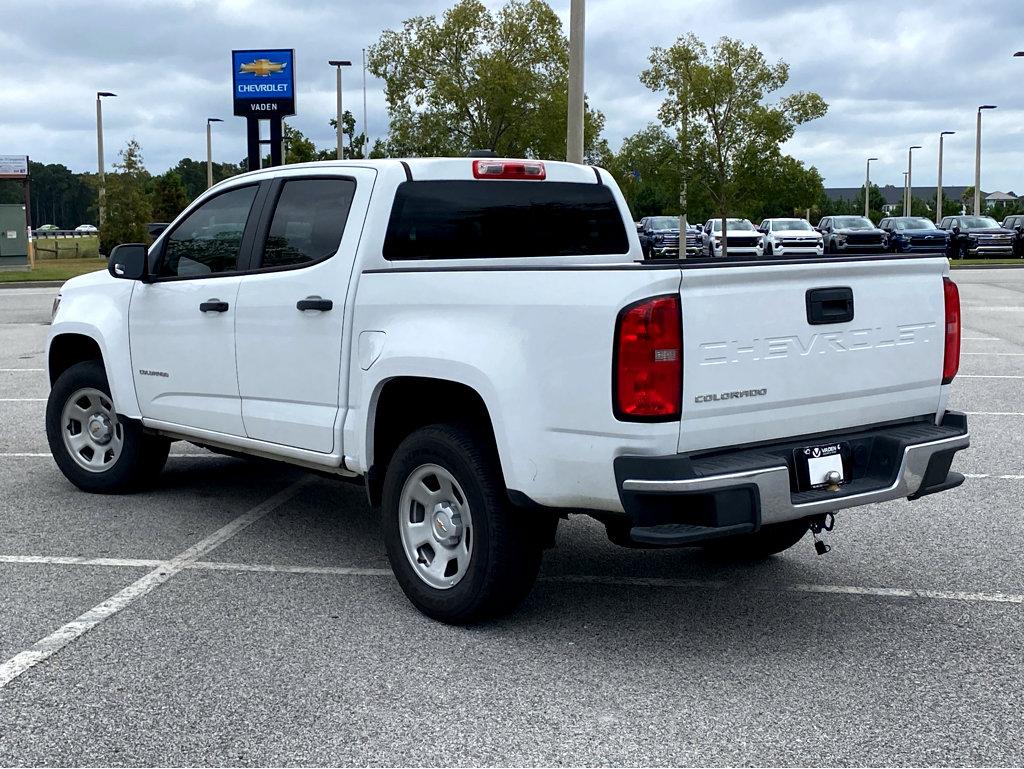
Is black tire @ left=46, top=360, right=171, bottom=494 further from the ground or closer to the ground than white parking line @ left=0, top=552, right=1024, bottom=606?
further from the ground

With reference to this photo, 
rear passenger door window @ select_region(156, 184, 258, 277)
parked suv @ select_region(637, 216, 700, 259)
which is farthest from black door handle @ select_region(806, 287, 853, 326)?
parked suv @ select_region(637, 216, 700, 259)

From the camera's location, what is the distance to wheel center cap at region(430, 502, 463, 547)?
192 inches

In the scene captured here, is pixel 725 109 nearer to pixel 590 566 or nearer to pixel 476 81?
pixel 476 81

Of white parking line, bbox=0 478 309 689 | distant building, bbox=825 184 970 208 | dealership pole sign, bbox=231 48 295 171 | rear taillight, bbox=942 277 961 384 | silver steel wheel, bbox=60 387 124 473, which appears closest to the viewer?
white parking line, bbox=0 478 309 689

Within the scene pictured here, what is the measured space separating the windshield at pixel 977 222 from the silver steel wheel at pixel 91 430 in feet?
134

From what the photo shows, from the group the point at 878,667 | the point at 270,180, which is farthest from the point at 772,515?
the point at 270,180

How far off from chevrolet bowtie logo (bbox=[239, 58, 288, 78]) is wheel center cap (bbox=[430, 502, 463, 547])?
2652cm

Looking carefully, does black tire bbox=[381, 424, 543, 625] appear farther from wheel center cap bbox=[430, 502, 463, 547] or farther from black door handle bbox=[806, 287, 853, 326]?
black door handle bbox=[806, 287, 853, 326]

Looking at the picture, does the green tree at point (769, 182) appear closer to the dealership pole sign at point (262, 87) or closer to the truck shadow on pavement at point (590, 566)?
the dealership pole sign at point (262, 87)

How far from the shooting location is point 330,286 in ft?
17.7

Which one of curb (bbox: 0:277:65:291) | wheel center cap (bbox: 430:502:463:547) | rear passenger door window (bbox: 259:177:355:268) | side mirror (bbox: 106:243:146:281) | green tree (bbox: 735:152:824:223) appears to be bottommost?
curb (bbox: 0:277:65:291)

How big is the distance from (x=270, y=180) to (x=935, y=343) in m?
3.23

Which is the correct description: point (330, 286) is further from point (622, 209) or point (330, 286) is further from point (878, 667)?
point (878, 667)

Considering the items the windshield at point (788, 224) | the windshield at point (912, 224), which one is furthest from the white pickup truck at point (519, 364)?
the windshield at point (912, 224)
